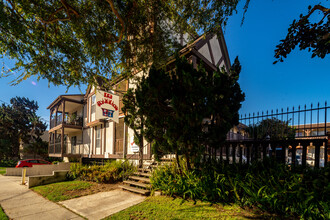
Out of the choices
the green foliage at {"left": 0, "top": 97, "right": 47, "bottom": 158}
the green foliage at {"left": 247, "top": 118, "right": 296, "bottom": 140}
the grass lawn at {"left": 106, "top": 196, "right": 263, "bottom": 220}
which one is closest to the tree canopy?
the green foliage at {"left": 247, "top": 118, "right": 296, "bottom": 140}

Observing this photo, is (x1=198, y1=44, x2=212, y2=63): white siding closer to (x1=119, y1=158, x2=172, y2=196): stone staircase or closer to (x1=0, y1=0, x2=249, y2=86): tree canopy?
(x1=0, y1=0, x2=249, y2=86): tree canopy

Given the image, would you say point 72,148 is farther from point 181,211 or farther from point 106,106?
point 181,211

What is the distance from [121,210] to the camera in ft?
17.5

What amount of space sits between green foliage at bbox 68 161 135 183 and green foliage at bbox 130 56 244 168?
3.51m

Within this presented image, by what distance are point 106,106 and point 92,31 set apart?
4478 millimetres

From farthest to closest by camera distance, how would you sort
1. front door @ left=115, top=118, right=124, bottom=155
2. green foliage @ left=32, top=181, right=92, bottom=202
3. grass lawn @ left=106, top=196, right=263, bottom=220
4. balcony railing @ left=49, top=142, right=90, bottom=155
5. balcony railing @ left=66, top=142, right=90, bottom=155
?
1. balcony railing @ left=49, top=142, right=90, bottom=155
2. balcony railing @ left=66, top=142, right=90, bottom=155
3. front door @ left=115, top=118, right=124, bottom=155
4. green foliage @ left=32, top=181, right=92, bottom=202
5. grass lawn @ left=106, top=196, right=263, bottom=220

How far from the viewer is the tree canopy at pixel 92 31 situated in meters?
6.55

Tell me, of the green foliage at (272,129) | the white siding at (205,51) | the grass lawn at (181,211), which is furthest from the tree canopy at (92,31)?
the grass lawn at (181,211)

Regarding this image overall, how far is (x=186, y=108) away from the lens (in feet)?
19.5

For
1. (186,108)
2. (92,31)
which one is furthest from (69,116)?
(186,108)

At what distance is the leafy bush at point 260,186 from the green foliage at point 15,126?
29795mm

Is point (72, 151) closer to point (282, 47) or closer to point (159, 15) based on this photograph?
point (159, 15)

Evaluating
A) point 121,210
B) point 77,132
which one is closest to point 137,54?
point 121,210

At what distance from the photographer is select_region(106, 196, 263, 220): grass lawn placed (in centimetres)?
445
